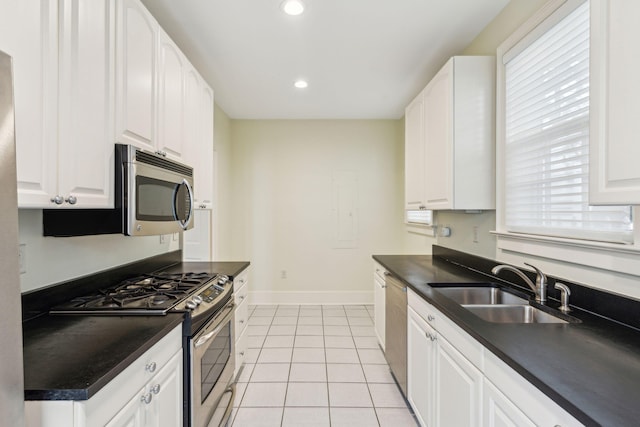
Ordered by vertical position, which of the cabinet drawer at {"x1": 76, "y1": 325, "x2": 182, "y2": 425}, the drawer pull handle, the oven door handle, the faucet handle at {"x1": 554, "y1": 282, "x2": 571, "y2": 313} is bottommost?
the drawer pull handle

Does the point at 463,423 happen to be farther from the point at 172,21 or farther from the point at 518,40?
the point at 172,21

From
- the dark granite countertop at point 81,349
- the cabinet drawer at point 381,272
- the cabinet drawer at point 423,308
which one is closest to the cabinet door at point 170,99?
the dark granite countertop at point 81,349

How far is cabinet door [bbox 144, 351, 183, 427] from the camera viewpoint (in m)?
1.17

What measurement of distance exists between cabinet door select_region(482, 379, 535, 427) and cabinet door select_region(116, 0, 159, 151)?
6.22ft

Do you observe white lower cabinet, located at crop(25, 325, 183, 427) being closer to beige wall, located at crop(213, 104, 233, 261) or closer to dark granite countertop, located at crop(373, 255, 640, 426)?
dark granite countertop, located at crop(373, 255, 640, 426)

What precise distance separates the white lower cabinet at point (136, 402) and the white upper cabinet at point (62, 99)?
62cm

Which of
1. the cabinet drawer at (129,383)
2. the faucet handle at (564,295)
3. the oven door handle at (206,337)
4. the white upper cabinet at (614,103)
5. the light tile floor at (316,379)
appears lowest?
the light tile floor at (316,379)

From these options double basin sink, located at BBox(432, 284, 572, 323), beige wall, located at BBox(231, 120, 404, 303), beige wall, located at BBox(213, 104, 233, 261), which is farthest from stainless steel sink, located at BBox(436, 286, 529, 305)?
beige wall, located at BBox(213, 104, 233, 261)

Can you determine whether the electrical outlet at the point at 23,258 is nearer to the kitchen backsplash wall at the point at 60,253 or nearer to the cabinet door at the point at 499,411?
the kitchen backsplash wall at the point at 60,253

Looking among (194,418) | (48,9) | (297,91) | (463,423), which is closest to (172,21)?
(48,9)

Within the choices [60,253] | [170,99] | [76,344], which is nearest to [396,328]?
[76,344]

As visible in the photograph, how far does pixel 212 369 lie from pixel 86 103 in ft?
4.72

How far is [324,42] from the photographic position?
2.43 m

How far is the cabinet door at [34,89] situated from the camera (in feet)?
3.07
